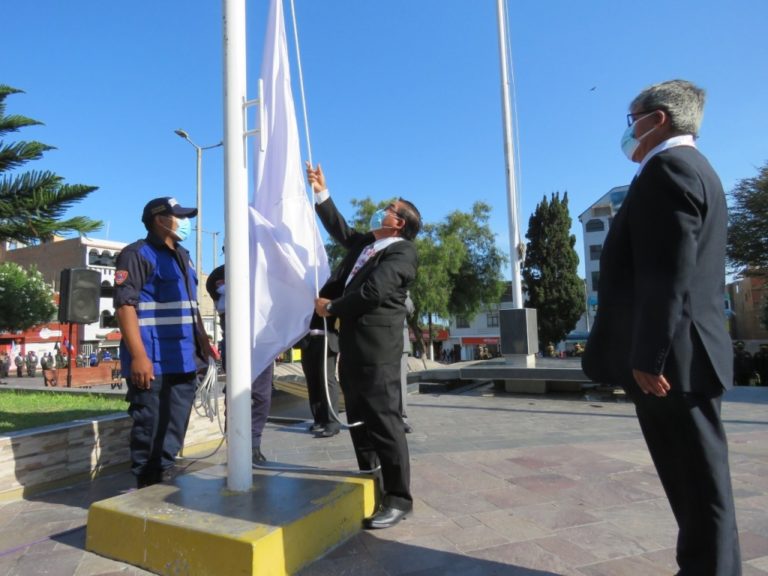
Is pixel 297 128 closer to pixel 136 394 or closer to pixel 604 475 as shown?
pixel 136 394

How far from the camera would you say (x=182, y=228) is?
3.43 meters

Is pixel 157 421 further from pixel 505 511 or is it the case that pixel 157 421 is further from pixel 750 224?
pixel 750 224

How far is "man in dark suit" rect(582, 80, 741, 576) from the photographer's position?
167 cm

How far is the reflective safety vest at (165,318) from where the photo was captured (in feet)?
10.3

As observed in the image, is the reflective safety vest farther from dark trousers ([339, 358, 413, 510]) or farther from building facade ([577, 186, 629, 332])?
building facade ([577, 186, 629, 332])

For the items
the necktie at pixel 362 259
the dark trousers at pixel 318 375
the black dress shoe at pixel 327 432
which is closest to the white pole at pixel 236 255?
the necktie at pixel 362 259

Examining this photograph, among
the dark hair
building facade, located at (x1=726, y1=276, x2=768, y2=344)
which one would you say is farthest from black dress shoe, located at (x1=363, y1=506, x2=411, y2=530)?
building facade, located at (x1=726, y1=276, x2=768, y2=344)

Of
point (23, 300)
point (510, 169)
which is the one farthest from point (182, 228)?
point (23, 300)

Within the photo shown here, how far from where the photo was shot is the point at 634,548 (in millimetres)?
2314

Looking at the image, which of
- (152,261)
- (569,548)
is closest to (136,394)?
(152,261)

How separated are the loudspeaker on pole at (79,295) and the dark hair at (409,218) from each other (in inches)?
166

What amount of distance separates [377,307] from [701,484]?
5.24 feet

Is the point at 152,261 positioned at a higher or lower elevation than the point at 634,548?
higher

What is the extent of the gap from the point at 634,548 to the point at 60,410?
221 inches
